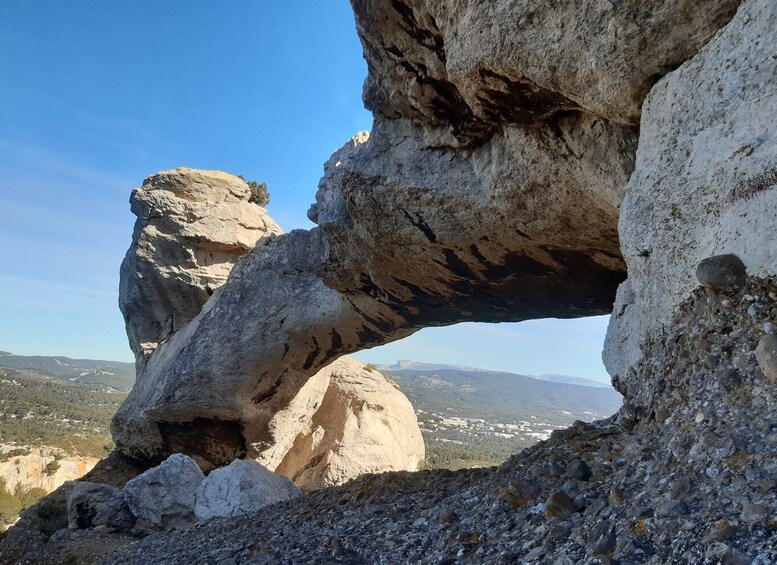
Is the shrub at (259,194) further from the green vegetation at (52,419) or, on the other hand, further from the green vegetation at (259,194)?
the green vegetation at (52,419)

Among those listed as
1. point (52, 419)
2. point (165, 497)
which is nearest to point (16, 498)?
point (52, 419)

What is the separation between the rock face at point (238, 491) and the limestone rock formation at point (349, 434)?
649 centimetres

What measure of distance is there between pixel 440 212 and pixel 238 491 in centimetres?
571

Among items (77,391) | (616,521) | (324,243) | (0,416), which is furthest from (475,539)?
(77,391)

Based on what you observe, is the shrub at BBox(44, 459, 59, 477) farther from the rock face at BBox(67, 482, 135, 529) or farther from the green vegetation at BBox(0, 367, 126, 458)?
the rock face at BBox(67, 482, 135, 529)

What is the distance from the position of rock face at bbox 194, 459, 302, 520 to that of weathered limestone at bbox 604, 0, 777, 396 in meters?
6.45

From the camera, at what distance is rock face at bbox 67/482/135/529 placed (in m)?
9.67

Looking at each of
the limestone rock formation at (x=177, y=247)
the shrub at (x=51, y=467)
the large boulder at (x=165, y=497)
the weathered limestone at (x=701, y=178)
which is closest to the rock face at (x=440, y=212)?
the weathered limestone at (x=701, y=178)

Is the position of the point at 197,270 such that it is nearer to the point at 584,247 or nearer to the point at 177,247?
the point at 177,247

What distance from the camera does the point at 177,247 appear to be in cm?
1519

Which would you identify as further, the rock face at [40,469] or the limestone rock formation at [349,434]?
the rock face at [40,469]

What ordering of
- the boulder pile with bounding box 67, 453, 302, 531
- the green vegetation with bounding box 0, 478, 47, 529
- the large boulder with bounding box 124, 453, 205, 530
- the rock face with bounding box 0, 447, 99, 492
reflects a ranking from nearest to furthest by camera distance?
the boulder pile with bounding box 67, 453, 302, 531
the large boulder with bounding box 124, 453, 205, 530
the green vegetation with bounding box 0, 478, 47, 529
the rock face with bounding box 0, 447, 99, 492

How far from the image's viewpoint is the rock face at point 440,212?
4.80 metres

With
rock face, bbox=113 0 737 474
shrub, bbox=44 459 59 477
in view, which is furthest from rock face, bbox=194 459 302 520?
shrub, bbox=44 459 59 477
